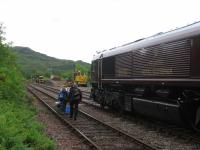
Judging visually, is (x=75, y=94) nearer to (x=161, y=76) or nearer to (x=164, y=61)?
(x=161, y=76)

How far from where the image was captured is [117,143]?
1362cm

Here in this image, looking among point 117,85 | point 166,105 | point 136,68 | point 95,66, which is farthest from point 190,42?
point 95,66

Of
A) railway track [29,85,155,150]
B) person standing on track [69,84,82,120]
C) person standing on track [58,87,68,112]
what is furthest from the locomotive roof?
railway track [29,85,155,150]

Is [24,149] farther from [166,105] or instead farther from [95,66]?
[95,66]

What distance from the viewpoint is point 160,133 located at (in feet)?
51.7

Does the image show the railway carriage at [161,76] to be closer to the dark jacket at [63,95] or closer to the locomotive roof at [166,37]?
the locomotive roof at [166,37]

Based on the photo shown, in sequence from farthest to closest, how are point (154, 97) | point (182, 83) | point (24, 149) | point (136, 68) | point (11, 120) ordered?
1. point (136, 68)
2. point (154, 97)
3. point (182, 83)
4. point (11, 120)
5. point (24, 149)

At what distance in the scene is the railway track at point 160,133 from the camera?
44.2ft

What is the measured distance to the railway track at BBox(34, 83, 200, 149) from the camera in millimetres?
13477

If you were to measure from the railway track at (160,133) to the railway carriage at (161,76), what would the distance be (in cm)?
46

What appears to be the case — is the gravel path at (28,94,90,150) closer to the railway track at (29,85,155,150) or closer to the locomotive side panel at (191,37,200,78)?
the railway track at (29,85,155,150)

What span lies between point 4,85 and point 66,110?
3.05m

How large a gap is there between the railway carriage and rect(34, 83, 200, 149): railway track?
458 mm

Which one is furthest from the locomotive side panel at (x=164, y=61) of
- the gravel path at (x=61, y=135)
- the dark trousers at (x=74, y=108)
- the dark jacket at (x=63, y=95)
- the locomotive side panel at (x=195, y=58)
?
the dark jacket at (x=63, y=95)
